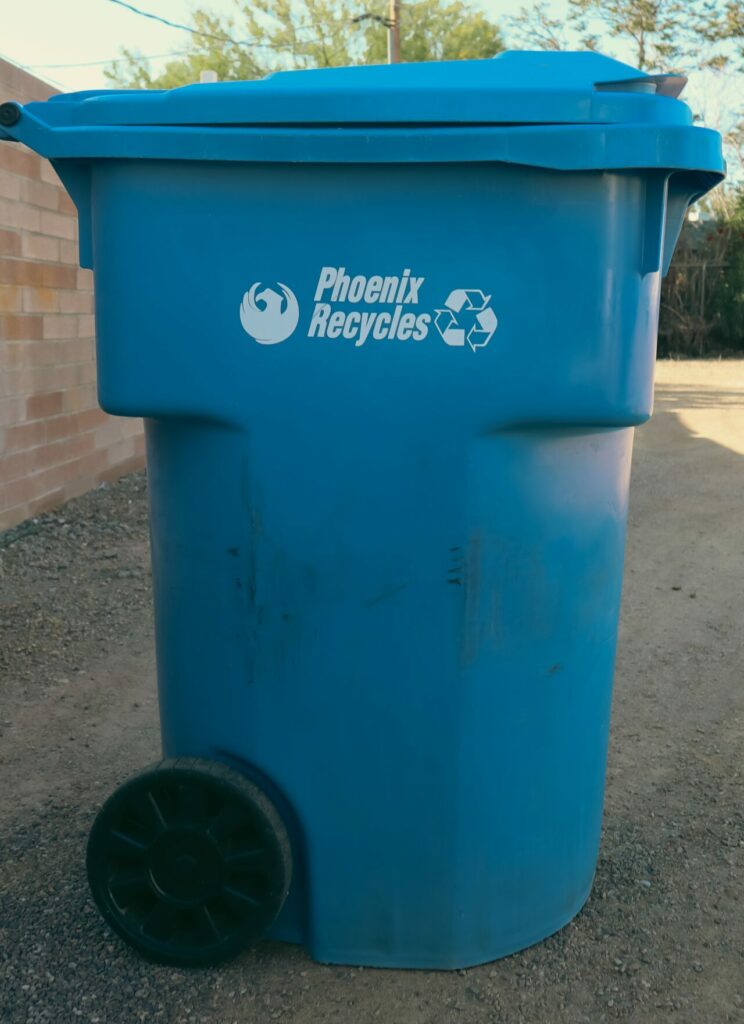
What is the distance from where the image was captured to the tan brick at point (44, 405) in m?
6.02

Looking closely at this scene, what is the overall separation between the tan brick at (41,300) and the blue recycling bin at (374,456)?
400cm

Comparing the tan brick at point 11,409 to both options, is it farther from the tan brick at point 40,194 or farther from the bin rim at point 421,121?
the bin rim at point 421,121

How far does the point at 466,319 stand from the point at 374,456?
29 cm

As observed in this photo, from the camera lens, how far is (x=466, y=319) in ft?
6.31

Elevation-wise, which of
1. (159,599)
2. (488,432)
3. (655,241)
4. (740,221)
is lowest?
(159,599)

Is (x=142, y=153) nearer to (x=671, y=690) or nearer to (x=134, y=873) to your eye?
(x=134, y=873)

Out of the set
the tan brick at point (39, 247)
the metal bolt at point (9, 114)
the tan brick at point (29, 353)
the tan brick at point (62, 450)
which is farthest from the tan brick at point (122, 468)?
the metal bolt at point (9, 114)

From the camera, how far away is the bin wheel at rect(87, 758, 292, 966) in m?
2.13

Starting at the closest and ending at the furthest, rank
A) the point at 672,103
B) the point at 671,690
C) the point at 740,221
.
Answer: the point at 672,103, the point at 671,690, the point at 740,221

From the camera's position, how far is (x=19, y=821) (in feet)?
9.57

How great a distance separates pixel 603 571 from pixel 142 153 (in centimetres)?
120

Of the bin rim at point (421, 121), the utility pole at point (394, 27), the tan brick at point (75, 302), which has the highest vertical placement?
the utility pole at point (394, 27)

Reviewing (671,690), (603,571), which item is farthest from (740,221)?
(603,571)

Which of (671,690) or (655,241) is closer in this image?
(655,241)
